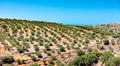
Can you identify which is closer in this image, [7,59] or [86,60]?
[86,60]

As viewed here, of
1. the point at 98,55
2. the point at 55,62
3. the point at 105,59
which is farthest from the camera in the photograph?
the point at 55,62

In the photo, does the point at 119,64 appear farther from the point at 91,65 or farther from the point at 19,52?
the point at 19,52

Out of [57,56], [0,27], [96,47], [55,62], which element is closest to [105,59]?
[55,62]

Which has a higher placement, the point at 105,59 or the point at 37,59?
the point at 105,59

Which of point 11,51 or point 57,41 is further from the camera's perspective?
point 57,41

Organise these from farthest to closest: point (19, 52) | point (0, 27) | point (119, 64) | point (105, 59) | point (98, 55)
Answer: point (0, 27), point (19, 52), point (98, 55), point (105, 59), point (119, 64)

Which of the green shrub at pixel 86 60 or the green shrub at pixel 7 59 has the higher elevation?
the green shrub at pixel 86 60

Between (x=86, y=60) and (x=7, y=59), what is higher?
(x=86, y=60)

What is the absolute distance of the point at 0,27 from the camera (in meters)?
50.7

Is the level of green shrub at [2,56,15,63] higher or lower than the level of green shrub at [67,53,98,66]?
lower

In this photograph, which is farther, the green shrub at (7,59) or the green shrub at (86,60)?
the green shrub at (7,59)

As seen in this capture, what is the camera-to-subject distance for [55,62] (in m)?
28.4

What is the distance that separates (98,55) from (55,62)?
22.1 feet

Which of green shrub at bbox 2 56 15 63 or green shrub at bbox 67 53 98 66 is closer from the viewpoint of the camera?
green shrub at bbox 67 53 98 66
